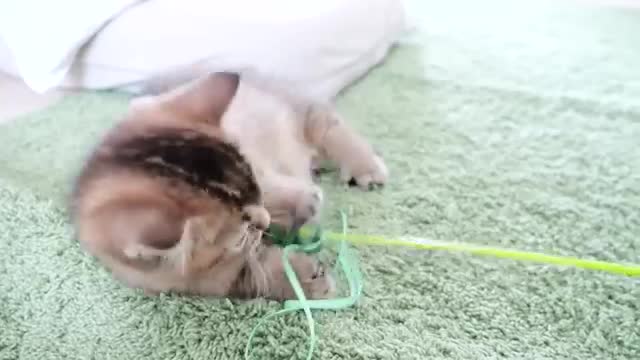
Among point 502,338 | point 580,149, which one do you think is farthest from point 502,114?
point 502,338

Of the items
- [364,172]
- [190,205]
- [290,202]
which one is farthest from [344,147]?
[190,205]

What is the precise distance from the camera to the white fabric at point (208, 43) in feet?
5.42

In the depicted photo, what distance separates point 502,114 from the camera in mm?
1687

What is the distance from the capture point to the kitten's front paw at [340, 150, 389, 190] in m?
1.40

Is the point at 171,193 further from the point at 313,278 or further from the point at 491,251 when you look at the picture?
the point at 491,251

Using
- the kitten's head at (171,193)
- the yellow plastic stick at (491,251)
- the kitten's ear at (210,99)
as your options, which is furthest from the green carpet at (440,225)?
the kitten's ear at (210,99)

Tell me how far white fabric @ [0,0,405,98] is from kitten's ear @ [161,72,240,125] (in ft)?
1.59

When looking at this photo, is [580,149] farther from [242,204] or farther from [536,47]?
[242,204]

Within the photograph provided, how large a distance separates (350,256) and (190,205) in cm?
33

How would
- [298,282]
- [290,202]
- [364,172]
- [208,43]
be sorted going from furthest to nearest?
[208,43], [364,172], [290,202], [298,282]

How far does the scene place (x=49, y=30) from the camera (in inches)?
69.5

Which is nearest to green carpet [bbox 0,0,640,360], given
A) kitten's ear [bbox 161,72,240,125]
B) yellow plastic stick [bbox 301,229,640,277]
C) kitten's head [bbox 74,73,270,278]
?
yellow plastic stick [bbox 301,229,640,277]

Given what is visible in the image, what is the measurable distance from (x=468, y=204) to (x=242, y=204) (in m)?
0.48

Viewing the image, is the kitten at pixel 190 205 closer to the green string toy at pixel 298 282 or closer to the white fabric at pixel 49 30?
the green string toy at pixel 298 282
